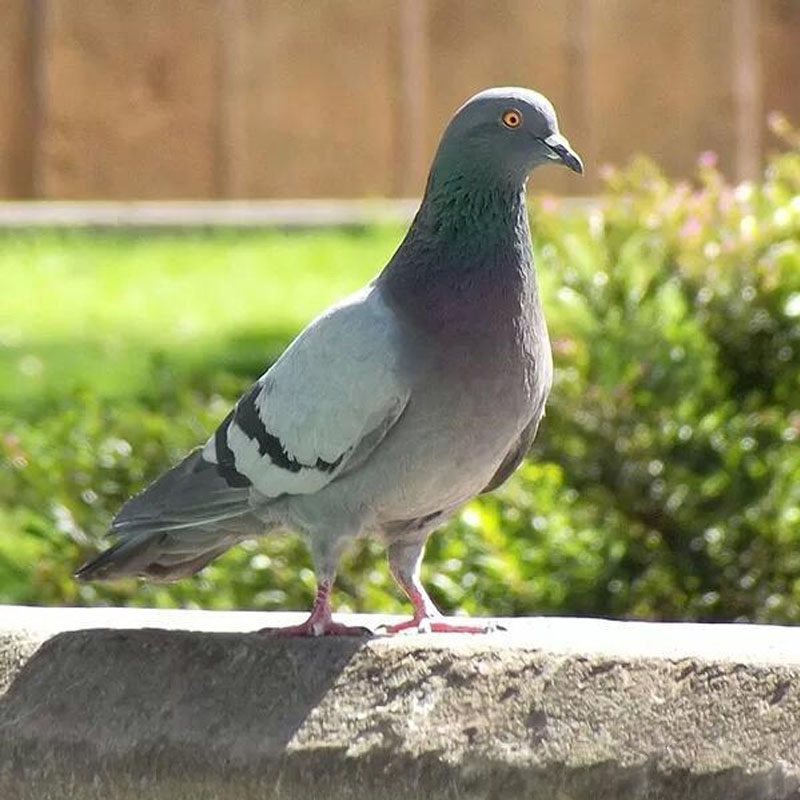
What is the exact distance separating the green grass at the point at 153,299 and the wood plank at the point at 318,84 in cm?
91

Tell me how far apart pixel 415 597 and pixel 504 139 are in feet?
2.66

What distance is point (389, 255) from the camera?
410 inches

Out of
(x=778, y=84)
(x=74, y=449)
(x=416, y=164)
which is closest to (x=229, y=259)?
(x=416, y=164)

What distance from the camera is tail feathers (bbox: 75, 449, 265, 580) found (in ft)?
10.7

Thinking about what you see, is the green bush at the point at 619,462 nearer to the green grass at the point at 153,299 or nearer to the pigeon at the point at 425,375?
the pigeon at the point at 425,375

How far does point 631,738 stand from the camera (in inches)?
111

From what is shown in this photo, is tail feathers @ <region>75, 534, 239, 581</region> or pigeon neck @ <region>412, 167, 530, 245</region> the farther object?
tail feathers @ <region>75, 534, 239, 581</region>

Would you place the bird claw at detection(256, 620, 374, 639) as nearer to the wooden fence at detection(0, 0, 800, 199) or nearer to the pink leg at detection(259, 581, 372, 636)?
the pink leg at detection(259, 581, 372, 636)

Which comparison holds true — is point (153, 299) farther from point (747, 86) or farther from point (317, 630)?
point (317, 630)

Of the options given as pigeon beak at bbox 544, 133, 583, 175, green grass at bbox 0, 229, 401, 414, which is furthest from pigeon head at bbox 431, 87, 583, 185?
green grass at bbox 0, 229, 401, 414

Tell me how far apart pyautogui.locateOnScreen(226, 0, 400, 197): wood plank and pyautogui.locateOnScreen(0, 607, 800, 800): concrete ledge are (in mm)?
9274

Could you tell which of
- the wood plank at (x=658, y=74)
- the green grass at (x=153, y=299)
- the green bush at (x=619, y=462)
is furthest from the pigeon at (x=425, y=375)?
the wood plank at (x=658, y=74)

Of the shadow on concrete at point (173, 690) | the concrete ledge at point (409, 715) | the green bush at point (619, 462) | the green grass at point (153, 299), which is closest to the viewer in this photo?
the concrete ledge at point (409, 715)

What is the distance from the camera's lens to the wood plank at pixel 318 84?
39.7ft
